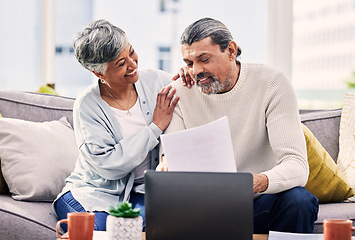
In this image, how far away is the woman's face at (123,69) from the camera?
2.15 metres

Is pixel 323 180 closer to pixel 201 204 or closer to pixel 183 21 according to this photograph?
pixel 201 204

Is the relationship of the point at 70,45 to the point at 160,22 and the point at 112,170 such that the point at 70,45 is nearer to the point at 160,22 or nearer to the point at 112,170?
the point at 160,22

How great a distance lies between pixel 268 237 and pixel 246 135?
56 cm

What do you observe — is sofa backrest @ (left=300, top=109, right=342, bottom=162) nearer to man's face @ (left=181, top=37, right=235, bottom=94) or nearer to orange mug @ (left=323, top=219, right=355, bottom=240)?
man's face @ (left=181, top=37, right=235, bottom=94)

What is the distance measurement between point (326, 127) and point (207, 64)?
92cm

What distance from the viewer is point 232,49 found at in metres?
2.09

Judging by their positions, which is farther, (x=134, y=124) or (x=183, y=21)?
(x=183, y=21)

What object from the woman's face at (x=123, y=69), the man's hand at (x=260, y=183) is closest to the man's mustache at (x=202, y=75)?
the woman's face at (x=123, y=69)

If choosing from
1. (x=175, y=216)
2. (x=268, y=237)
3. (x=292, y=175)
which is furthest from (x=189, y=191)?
(x=292, y=175)

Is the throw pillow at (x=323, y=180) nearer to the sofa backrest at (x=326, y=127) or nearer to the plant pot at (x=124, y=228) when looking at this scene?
the sofa backrest at (x=326, y=127)

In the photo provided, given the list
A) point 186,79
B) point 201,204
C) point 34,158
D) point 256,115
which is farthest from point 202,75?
point 34,158

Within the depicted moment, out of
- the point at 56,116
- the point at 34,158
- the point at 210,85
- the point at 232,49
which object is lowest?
the point at 34,158

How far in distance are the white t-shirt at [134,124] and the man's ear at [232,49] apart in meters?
0.45

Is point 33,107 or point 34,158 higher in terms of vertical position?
point 33,107
